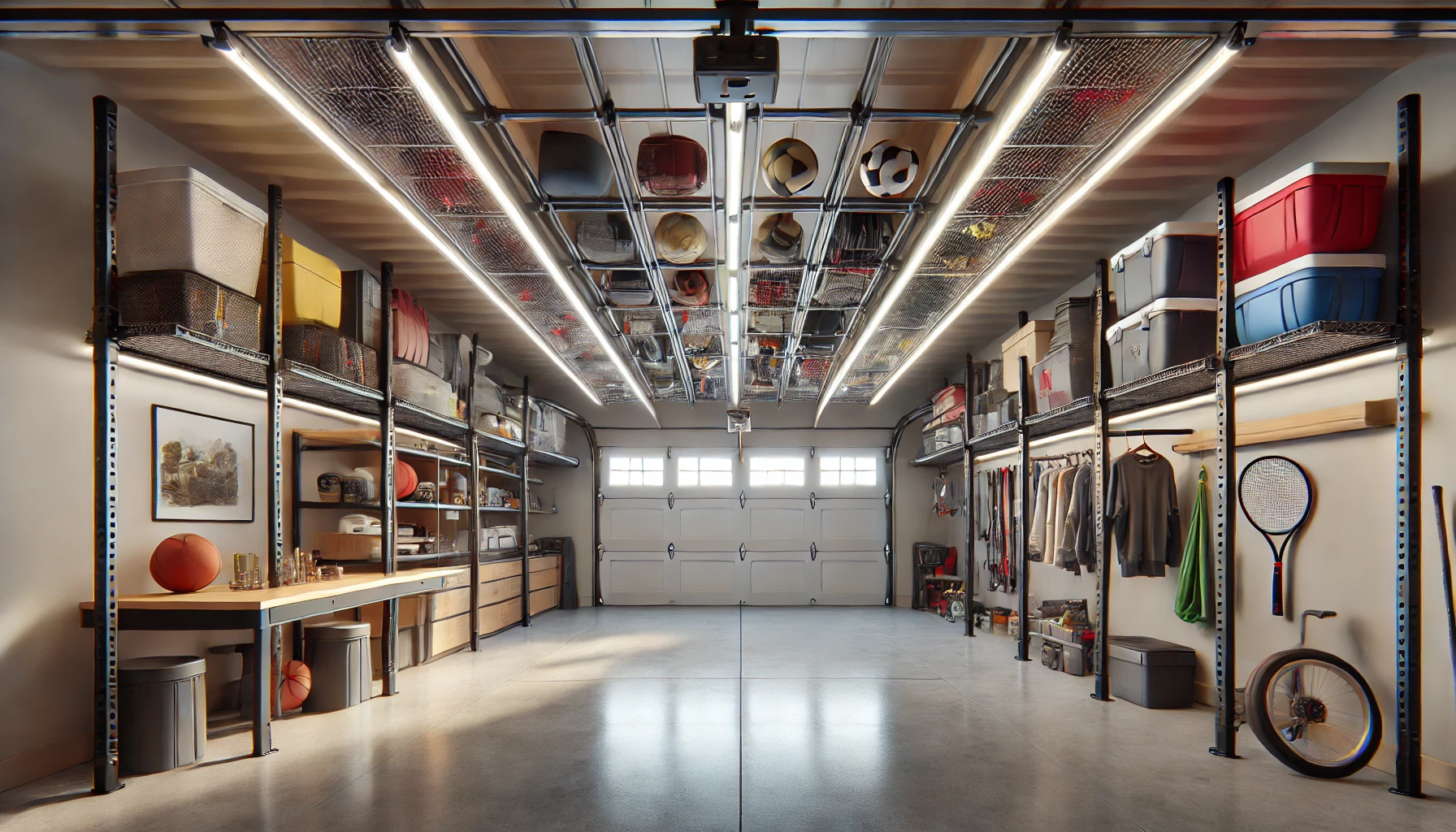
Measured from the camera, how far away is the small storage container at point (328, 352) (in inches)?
229

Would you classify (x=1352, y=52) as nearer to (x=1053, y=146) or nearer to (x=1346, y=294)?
(x=1346, y=294)

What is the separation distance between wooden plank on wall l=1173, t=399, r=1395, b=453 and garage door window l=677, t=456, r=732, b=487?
8.97 metres

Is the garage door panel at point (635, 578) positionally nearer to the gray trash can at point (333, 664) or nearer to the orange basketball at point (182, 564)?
the gray trash can at point (333, 664)

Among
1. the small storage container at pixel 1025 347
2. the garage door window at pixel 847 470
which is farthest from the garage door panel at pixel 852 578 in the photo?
the small storage container at pixel 1025 347

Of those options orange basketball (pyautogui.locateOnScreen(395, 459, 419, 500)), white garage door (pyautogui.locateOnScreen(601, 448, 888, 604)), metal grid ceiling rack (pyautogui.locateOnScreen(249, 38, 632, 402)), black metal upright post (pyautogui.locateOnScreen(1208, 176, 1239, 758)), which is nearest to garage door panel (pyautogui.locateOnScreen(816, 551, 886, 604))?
white garage door (pyautogui.locateOnScreen(601, 448, 888, 604))

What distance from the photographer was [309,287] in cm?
590

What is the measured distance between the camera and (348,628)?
6.14 metres

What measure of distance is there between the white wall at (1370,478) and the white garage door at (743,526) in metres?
8.19

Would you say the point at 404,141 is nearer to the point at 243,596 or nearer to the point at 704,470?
the point at 243,596

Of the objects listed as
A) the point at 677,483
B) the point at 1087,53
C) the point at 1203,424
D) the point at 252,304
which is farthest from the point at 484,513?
the point at 1087,53

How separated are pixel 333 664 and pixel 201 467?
5.29 ft

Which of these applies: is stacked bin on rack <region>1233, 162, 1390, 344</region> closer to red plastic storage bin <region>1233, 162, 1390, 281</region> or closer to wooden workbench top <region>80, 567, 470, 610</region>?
red plastic storage bin <region>1233, 162, 1390, 281</region>

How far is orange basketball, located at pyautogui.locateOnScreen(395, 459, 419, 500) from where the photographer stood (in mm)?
7516

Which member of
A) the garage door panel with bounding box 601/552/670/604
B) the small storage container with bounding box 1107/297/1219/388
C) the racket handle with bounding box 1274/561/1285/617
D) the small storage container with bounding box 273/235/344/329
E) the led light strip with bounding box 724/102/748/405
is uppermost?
the led light strip with bounding box 724/102/748/405
